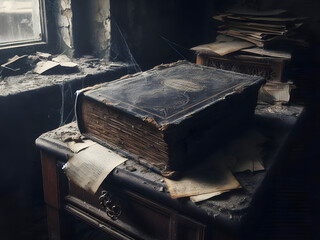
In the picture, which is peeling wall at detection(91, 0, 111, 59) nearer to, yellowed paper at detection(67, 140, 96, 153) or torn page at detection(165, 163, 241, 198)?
yellowed paper at detection(67, 140, 96, 153)

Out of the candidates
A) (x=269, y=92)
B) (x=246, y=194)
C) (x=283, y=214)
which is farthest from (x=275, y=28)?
(x=246, y=194)

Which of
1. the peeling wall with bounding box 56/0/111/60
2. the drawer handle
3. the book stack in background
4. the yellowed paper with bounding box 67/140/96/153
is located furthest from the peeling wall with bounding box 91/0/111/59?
the drawer handle

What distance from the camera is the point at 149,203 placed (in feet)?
3.00

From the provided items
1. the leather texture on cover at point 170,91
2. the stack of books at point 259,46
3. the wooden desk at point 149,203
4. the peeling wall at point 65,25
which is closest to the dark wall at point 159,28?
the peeling wall at point 65,25

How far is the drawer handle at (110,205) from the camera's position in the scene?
39.3 inches

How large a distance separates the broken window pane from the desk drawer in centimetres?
113

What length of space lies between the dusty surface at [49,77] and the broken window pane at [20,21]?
0.95 feet

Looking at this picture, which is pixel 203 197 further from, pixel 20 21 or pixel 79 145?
pixel 20 21

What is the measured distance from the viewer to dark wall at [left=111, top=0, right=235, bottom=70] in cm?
192

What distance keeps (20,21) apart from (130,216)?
1.41 m

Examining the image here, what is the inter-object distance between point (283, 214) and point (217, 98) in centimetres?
48

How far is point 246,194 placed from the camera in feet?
2.71

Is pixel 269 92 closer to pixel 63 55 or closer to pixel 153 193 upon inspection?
pixel 153 193

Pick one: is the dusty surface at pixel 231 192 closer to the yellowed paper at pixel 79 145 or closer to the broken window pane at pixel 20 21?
the yellowed paper at pixel 79 145
